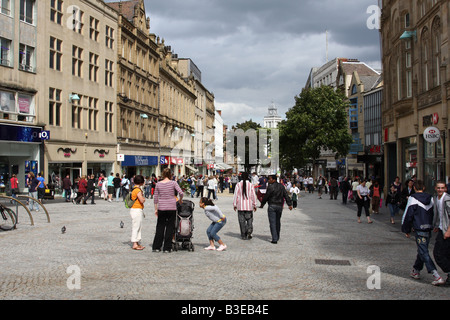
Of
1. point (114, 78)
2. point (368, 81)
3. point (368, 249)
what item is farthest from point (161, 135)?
point (368, 249)

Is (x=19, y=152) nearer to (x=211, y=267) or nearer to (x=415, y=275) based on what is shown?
(x=211, y=267)

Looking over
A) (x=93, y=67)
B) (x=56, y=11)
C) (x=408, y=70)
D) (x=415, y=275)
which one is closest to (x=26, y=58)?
(x=56, y=11)

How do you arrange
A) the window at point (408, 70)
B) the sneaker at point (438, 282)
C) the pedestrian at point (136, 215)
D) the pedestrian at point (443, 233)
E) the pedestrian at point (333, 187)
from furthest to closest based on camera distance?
the pedestrian at point (333, 187) < the window at point (408, 70) < the pedestrian at point (136, 215) < the sneaker at point (438, 282) < the pedestrian at point (443, 233)

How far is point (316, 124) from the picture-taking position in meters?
55.8

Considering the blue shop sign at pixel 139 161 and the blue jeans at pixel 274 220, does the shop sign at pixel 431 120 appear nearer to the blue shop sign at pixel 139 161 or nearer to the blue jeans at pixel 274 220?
the blue jeans at pixel 274 220

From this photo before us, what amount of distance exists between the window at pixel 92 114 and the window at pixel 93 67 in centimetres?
171

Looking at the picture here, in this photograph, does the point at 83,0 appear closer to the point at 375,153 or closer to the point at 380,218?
the point at 380,218

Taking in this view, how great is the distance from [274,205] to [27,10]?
965 inches

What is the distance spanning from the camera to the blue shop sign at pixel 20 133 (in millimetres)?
27575

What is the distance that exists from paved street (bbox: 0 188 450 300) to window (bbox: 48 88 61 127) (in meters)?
18.9

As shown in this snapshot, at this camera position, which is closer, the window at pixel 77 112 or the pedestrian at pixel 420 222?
the pedestrian at pixel 420 222

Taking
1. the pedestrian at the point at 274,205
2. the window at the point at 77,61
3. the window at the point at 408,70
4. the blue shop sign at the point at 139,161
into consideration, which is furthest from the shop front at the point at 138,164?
the pedestrian at the point at 274,205

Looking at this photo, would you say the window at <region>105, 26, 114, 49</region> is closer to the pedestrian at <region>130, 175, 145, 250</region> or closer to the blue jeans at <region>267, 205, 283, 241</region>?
the pedestrian at <region>130, 175, 145, 250</region>
